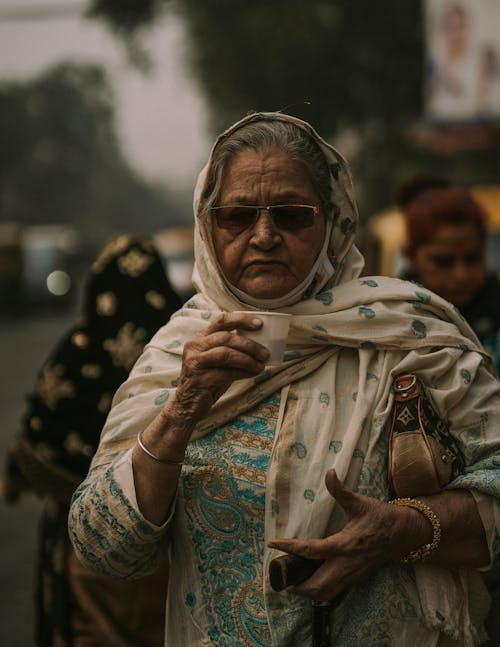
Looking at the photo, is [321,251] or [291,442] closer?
[291,442]

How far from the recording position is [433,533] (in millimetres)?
1864

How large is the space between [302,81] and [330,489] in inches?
918

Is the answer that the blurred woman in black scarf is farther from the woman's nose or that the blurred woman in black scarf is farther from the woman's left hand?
the woman's left hand

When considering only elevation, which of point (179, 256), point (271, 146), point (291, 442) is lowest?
point (179, 256)

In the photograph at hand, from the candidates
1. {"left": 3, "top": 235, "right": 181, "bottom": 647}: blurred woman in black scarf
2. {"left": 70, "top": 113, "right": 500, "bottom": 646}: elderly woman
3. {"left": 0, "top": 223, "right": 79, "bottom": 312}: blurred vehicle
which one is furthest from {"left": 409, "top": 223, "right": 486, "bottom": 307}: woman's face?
{"left": 0, "top": 223, "right": 79, "bottom": 312}: blurred vehicle

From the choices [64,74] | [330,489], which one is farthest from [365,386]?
[64,74]

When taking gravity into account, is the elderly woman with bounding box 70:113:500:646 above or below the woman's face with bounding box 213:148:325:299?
below

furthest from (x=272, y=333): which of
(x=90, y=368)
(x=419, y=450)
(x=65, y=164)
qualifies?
(x=65, y=164)

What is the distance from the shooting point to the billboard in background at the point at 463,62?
46.6 feet

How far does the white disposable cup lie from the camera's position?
5.83ft

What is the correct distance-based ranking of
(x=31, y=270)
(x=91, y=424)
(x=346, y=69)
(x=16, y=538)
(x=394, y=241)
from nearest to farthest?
(x=91, y=424), (x=394, y=241), (x=16, y=538), (x=31, y=270), (x=346, y=69)

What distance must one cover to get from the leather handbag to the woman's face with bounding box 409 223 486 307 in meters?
1.56

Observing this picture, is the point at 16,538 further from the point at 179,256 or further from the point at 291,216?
the point at 291,216

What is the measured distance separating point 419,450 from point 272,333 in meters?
0.41
